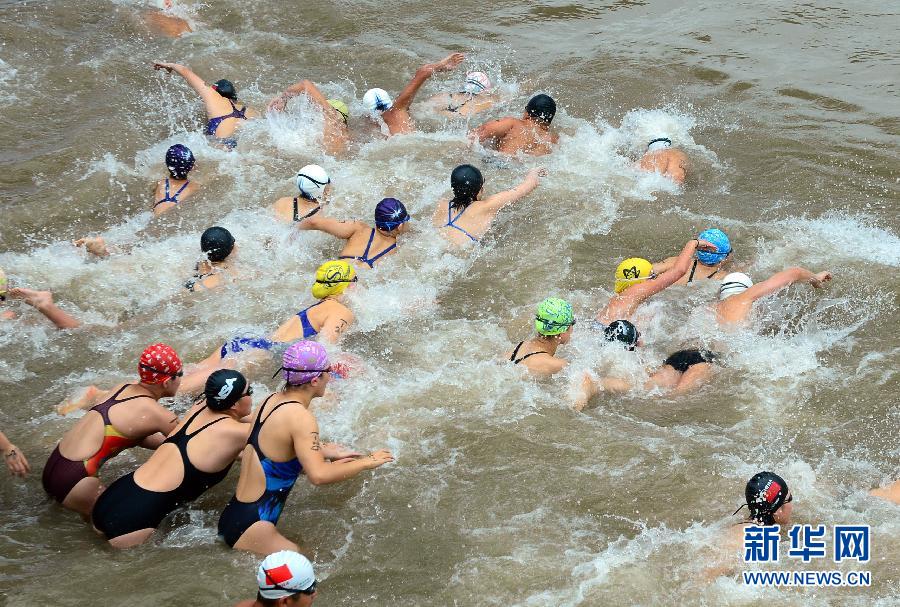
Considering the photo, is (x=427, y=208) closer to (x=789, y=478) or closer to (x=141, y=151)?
(x=141, y=151)

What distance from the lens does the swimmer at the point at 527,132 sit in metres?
10.6

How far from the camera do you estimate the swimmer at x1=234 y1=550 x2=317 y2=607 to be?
3.79m

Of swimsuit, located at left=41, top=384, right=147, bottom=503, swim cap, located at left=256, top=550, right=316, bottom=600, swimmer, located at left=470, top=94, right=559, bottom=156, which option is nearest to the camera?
swim cap, located at left=256, top=550, right=316, bottom=600

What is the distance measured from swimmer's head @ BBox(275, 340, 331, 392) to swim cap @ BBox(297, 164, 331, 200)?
4.18m

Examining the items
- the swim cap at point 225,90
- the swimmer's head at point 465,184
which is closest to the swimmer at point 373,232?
the swimmer's head at point 465,184

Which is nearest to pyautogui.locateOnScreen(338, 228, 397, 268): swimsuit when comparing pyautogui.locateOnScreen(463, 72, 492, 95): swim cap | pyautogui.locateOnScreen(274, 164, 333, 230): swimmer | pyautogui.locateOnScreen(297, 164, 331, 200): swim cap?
pyautogui.locateOnScreen(274, 164, 333, 230): swimmer

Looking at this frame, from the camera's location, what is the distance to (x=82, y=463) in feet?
18.1

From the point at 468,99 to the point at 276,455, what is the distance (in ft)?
27.2

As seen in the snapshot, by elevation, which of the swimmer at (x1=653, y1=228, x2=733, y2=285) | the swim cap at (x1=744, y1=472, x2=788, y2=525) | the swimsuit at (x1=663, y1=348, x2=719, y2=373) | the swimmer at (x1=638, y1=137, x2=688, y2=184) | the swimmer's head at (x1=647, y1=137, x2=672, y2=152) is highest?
the swimmer's head at (x1=647, y1=137, x2=672, y2=152)

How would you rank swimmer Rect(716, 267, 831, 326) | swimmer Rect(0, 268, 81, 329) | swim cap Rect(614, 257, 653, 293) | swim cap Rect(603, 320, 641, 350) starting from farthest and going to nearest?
swim cap Rect(614, 257, 653, 293) → swimmer Rect(716, 267, 831, 326) → swim cap Rect(603, 320, 641, 350) → swimmer Rect(0, 268, 81, 329)

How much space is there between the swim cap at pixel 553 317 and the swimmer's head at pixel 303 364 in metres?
2.24

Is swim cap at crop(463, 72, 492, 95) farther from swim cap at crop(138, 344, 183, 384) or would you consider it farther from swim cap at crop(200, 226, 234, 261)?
swim cap at crop(138, 344, 183, 384)

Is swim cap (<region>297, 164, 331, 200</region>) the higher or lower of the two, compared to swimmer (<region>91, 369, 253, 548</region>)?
higher

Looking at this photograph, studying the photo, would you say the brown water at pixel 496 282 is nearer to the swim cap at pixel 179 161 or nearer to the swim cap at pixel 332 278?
the swim cap at pixel 179 161
